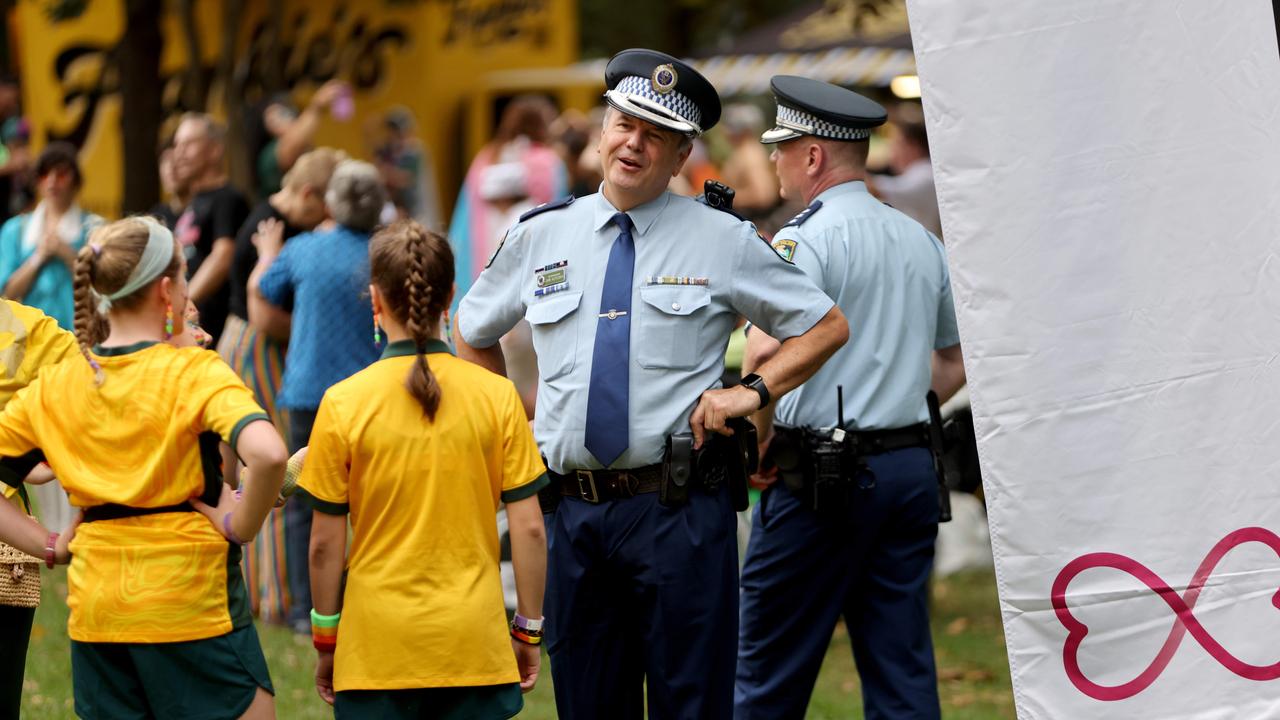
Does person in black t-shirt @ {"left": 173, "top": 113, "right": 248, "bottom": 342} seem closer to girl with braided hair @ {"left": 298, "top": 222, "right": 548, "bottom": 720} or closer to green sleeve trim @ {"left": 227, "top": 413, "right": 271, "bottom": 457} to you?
girl with braided hair @ {"left": 298, "top": 222, "right": 548, "bottom": 720}

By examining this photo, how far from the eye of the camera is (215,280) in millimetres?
8500

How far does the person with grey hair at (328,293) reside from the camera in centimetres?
752

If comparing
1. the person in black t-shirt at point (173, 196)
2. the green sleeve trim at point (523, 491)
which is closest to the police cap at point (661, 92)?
the green sleeve trim at point (523, 491)

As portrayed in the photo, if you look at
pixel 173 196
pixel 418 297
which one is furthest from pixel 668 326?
pixel 173 196

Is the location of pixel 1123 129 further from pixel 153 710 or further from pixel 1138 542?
pixel 153 710

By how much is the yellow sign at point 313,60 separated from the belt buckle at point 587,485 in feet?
38.9

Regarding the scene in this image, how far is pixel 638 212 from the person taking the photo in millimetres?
4562

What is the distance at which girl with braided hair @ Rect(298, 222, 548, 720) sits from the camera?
4.03m

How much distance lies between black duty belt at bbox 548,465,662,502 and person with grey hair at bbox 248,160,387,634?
124 inches

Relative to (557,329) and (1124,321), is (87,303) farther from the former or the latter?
(1124,321)

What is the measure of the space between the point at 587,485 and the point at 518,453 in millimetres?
380

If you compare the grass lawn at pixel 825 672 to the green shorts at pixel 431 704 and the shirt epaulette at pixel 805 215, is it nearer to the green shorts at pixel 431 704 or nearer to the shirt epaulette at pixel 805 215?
the shirt epaulette at pixel 805 215

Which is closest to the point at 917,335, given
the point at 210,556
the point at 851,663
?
the point at 210,556

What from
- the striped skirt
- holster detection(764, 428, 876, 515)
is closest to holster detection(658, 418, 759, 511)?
holster detection(764, 428, 876, 515)
